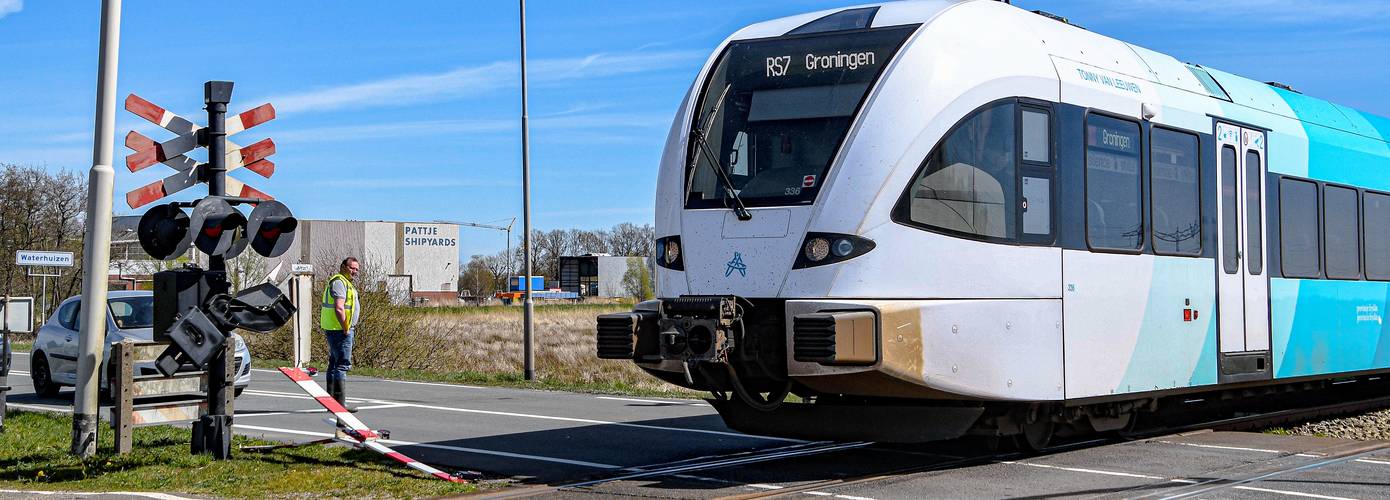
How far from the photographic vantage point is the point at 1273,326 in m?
12.1

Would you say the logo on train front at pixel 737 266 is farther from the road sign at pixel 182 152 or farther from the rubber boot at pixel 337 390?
the rubber boot at pixel 337 390

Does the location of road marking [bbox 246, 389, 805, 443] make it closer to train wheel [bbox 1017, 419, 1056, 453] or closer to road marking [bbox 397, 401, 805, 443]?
road marking [bbox 397, 401, 805, 443]

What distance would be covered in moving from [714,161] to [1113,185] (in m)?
3.12

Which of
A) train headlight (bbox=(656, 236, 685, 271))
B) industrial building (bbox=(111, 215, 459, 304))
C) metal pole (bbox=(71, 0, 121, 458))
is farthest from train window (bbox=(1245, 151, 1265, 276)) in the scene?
industrial building (bbox=(111, 215, 459, 304))

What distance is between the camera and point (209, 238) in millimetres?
9766

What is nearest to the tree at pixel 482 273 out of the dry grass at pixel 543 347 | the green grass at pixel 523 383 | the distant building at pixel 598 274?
the distant building at pixel 598 274

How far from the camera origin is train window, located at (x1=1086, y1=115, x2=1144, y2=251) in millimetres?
10242

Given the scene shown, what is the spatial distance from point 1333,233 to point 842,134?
21.7ft

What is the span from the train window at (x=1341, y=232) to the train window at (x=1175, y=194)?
2669mm

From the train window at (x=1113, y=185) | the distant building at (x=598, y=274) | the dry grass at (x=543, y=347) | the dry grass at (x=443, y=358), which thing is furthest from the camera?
the distant building at (x=598, y=274)

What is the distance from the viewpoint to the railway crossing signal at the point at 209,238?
31.9ft

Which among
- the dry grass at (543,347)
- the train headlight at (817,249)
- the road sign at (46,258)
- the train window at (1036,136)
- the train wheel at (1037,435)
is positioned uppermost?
the train window at (1036,136)

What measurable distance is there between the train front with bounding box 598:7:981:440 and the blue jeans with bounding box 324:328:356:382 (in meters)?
5.08

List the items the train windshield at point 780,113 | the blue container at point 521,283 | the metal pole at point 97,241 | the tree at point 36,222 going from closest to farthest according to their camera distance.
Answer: the train windshield at point 780,113 → the metal pole at point 97,241 → the tree at point 36,222 → the blue container at point 521,283
